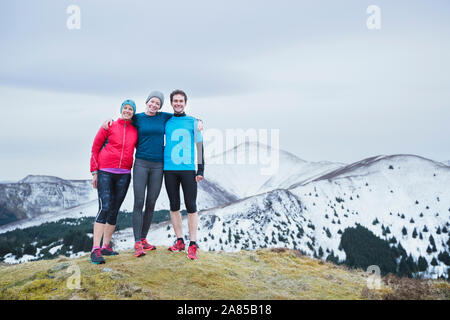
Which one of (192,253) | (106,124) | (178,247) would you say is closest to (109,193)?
(106,124)

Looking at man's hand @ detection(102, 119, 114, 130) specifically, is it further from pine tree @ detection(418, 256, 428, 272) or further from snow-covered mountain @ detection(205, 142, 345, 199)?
snow-covered mountain @ detection(205, 142, 345, 199)

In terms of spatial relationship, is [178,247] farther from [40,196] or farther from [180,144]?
[40,196]

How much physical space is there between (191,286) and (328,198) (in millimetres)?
39267

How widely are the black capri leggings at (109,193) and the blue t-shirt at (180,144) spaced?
1.19m

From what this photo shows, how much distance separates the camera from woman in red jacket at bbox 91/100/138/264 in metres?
8.80

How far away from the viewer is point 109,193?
8.90 m

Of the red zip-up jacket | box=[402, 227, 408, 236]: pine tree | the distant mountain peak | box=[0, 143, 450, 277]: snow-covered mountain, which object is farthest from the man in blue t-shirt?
the distant mountain peak

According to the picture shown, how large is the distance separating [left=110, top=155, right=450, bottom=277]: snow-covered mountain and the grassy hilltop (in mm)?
19922

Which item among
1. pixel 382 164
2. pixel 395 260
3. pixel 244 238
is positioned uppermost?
pixel 382 164

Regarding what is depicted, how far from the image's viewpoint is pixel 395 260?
104ft

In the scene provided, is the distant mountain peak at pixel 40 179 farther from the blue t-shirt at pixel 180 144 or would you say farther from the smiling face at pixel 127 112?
Result: the blue t-shirt at pixel 180 144
